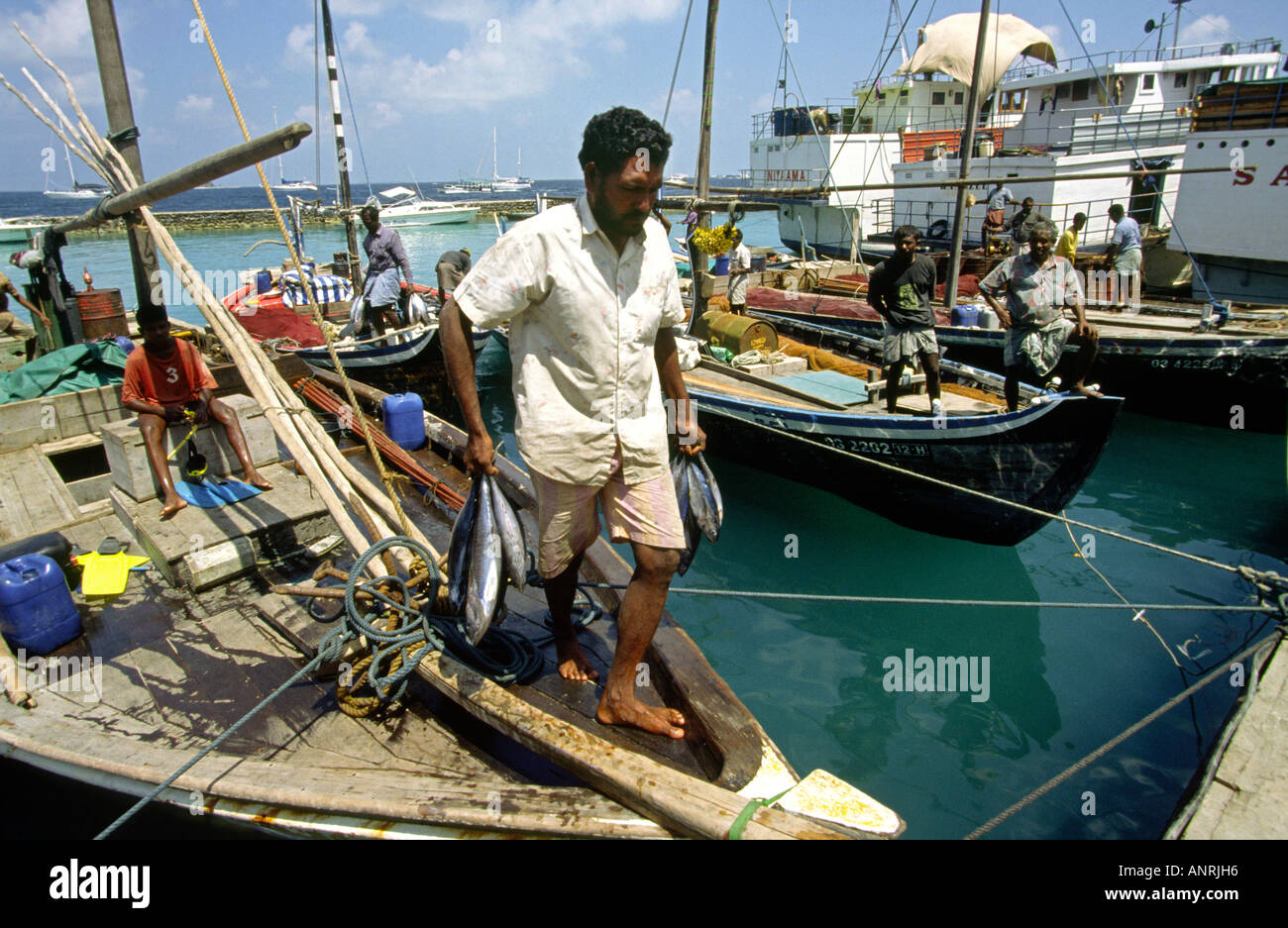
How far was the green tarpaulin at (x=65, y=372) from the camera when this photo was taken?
6379mm

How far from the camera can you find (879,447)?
7.41m

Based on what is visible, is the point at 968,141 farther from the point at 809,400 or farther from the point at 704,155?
the point at 809,400

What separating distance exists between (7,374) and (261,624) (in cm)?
436

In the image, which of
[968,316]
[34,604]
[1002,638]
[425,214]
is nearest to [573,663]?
[34,604]

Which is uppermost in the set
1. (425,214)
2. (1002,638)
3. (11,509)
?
(425,214)

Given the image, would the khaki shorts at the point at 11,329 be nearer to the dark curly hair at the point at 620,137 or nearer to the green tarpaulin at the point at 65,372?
the green tarpaulin at the point at 65,372

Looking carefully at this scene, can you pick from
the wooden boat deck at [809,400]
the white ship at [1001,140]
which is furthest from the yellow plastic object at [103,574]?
the white ship at [1001,140]

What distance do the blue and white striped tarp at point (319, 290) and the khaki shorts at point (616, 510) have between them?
13666 millimetres

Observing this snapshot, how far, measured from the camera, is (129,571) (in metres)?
5.00

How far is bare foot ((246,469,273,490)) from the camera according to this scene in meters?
5.60

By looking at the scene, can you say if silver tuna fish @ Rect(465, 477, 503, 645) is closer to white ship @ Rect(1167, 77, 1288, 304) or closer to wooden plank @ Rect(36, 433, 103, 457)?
wooden plank @ Rect(36, 433, 103, 457)

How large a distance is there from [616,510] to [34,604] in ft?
11.2

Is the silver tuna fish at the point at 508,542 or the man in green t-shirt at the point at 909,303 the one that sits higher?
the man in green t-shirt at the point at 909,303
